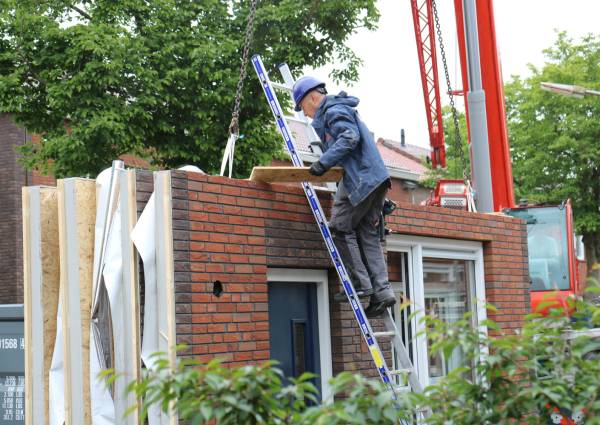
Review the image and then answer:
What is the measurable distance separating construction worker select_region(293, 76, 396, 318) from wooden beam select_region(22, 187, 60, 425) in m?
1.87

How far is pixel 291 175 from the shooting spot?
7098mm

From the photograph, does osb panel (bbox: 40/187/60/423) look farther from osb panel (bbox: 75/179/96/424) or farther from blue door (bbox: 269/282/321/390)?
blue door (bbox: 269/282/321/390)

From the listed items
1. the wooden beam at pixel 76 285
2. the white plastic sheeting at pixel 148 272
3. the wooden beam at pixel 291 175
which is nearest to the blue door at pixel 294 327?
the wooden beam at pixel 291 175

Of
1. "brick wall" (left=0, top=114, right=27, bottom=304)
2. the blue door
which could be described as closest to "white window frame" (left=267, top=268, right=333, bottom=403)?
the blue door

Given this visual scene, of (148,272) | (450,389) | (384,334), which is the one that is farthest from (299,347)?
(450,389)

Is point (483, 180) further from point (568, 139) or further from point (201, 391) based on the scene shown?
point (568, 139)

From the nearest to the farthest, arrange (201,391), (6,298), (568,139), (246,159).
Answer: (201,391) < (246,159) < (6,298) < (568,139)

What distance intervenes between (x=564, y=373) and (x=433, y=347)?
48 cm

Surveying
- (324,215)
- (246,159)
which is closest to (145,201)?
(324,215)

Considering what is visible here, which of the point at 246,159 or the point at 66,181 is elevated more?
the point at 246,159

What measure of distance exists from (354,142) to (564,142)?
2817 centimetres

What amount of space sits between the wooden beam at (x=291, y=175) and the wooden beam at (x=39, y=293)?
1409 millimetres

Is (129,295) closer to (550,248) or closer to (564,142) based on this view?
(550,248)

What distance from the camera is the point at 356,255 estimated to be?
23.8 feet
